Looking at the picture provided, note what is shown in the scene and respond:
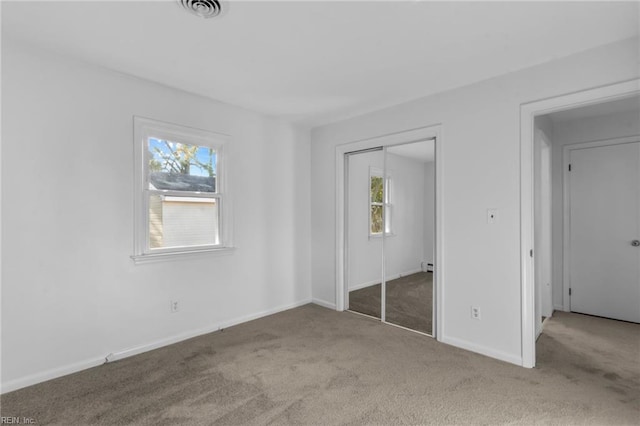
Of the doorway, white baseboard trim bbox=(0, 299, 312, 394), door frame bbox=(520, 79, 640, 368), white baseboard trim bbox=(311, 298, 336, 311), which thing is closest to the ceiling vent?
the doorway

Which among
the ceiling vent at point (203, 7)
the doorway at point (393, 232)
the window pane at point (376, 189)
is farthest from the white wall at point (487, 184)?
the ceiling vent at point (203, 7)

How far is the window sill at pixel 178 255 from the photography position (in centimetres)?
291

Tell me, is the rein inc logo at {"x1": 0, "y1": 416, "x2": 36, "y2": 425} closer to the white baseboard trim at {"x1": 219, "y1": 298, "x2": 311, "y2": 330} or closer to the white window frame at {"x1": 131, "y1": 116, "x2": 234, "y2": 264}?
the white window frame at {"x1": 131, "y1": 116, "x2": 234, "y2": 264}

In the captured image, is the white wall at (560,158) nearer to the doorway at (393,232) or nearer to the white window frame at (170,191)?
the doorway at (393,232)

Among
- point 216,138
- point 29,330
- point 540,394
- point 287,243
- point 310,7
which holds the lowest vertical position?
point 540,394

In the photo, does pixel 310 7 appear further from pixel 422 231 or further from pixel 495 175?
pixel 422 231

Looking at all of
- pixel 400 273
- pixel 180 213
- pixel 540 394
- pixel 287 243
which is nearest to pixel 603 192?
pixel 400 273

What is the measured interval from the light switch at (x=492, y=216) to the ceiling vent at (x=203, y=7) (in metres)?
2.61

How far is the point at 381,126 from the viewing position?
3674mm

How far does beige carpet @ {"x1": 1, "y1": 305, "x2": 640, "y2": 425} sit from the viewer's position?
201cm

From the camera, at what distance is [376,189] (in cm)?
414

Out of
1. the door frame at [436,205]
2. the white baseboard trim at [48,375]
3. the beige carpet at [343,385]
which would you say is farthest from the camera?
the door frame at [436,205]

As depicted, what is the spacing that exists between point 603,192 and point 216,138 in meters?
4.57

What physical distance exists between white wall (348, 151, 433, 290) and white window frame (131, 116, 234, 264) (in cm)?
161
